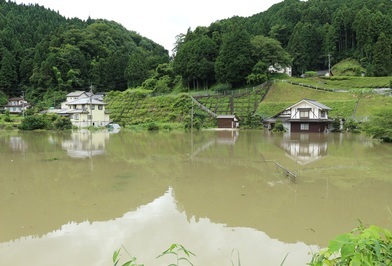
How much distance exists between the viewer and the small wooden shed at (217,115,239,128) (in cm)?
3684

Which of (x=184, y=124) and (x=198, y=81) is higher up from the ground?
(x=198, y=81)

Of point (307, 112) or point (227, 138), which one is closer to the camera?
point (227, 138)

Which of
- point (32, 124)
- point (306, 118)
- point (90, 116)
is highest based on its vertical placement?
point (90, 116)

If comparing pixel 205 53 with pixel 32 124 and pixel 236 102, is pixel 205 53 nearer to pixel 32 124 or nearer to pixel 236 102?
pixel 236 102

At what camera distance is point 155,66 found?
63031 millimetres

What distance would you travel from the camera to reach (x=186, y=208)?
24.3ft

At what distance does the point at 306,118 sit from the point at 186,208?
27.5 m

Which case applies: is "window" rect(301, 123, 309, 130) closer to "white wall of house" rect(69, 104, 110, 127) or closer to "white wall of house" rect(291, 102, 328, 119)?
"white wall of house" rect(291, 102, 328, 119)

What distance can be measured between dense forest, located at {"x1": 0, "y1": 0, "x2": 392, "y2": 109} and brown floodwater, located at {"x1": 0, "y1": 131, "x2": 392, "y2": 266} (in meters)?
33.1

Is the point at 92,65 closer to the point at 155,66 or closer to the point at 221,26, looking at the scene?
the point at 155,66

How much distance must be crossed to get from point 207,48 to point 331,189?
41.2 m

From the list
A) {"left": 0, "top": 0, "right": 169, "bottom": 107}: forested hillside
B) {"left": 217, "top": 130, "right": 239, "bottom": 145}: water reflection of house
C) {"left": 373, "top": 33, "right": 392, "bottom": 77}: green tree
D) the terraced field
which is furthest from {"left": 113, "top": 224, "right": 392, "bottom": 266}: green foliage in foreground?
{"left": 0, "top": 0, "right": 169, "bottom": 107}: forested hillside

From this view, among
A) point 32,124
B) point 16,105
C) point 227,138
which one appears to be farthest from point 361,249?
point 16,105

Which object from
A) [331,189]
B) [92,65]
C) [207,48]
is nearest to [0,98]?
[92,65]
